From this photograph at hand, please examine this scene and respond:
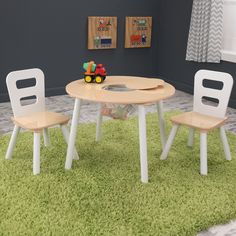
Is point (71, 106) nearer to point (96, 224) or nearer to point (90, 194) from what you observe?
point (90, 194)

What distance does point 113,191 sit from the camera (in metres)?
1.99

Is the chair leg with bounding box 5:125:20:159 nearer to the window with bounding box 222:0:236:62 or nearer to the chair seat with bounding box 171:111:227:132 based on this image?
the chair seat with bounding box 171:111:227:132

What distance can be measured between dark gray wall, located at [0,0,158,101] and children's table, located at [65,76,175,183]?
1560mm

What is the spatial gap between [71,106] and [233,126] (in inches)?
61.5

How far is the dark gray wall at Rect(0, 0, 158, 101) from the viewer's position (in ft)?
11.9

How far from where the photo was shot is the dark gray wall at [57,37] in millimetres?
3629

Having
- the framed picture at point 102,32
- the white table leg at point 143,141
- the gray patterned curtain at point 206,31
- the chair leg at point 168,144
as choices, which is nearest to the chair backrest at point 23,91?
the white table leg at point 143,141

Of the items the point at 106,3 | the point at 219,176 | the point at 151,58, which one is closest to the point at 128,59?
the point at 151,58

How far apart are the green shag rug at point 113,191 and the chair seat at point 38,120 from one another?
0.28m

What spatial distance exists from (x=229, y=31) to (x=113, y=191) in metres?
2.40

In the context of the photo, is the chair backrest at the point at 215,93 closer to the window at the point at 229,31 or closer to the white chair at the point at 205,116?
the white chair at the point at 205,116

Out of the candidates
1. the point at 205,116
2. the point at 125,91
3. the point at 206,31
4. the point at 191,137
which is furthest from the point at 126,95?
the point at 206,31

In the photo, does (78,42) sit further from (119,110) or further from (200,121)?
(200,121)

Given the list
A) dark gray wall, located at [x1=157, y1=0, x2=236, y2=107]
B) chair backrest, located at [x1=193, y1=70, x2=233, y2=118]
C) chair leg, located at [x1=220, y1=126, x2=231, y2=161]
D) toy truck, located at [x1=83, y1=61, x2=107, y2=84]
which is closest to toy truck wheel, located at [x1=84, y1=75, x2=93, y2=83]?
toy truck, located at [x1=83, y1=61, x2=107, y2=84]
